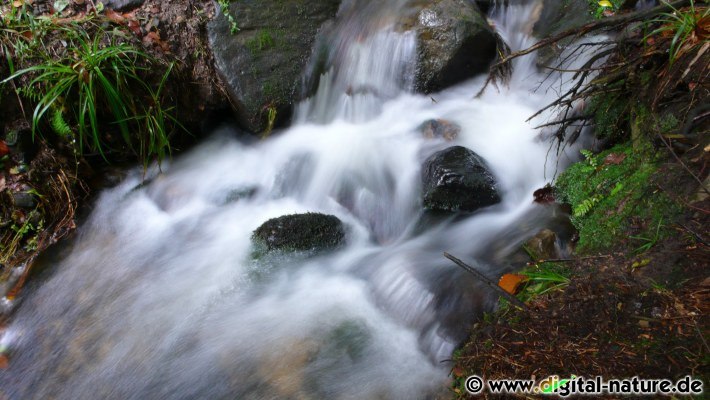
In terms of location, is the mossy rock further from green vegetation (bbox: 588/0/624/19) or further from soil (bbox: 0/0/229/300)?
soil (bbox: 0/0/229/300)

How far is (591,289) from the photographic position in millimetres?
2441

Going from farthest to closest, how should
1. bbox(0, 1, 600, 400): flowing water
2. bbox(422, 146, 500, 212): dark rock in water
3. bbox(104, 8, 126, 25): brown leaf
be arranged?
bbox(104, 8, 126, 25): brown leaf → bbox(422, 146, 500, 212): dark rock in water → bbox(0, 1, 600, 400): flowing water

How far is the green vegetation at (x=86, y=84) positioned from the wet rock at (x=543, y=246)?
12.5 feet

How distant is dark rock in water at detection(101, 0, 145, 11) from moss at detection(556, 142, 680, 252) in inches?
196

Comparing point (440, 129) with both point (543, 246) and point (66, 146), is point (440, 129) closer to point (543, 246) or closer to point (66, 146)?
point (543, 246)

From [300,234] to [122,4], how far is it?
3.57 meters

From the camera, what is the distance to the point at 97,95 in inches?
178

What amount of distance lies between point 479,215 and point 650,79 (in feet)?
5.52

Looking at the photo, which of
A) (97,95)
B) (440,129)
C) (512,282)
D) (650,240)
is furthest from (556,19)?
(97,95)

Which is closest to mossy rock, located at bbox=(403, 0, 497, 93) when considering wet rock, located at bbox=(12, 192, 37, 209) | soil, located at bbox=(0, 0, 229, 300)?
soil, located at bbox=(0, 0, 229, 300)

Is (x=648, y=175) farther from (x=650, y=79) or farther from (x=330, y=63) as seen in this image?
(x=330, y=63)

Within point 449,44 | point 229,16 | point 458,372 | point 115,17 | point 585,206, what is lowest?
point 458,372

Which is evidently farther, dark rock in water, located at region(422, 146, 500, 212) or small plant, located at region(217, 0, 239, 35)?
small plant, located at region(217, 0, 239, 35)

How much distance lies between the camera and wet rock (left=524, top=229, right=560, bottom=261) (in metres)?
3.26
